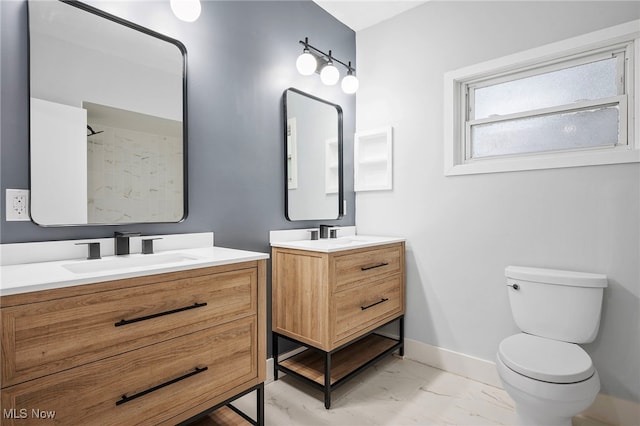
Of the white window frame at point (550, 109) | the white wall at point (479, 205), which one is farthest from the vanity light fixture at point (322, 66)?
the white window frame at point (550, 109)

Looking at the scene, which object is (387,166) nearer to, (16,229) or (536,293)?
(536,293)

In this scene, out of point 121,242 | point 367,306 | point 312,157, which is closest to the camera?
point 121,242

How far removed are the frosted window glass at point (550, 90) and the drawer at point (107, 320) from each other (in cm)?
201

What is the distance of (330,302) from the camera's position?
181 cm

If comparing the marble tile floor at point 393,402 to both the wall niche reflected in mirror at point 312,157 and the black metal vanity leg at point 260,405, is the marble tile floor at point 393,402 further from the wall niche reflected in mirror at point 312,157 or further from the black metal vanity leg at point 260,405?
the wall niche reflected in mirror at point 312,157

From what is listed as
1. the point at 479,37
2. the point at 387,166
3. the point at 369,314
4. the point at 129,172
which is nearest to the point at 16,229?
the point at 129,172

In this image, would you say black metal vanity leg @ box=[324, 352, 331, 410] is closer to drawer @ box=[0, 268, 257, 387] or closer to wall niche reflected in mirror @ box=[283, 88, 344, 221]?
drawer @ box=[0, 268, 257, 387]

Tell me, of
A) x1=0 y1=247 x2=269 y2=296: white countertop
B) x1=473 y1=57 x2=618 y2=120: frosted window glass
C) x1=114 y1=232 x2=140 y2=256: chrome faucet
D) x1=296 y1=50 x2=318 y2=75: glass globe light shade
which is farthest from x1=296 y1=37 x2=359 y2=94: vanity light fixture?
x1=114 y1=232 x2=140 y2=256: chrome faucet

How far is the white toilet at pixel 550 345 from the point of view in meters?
1.35

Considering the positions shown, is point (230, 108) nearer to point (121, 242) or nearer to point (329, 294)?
point (121, 242)

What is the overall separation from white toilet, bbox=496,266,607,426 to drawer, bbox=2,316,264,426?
3.89 feet

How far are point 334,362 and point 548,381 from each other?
121 centimetres

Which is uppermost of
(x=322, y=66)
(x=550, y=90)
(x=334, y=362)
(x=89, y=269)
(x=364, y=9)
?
(x=364, y=9)

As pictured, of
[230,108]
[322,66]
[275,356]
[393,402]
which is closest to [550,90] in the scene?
[322,66]
